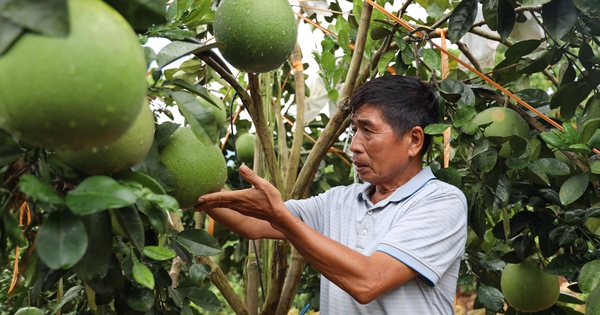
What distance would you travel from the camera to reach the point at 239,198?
1.26m

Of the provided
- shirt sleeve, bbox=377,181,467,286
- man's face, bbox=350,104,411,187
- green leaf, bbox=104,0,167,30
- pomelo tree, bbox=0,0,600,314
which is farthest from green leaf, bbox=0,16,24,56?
man's face, bbox=350,104,411,187

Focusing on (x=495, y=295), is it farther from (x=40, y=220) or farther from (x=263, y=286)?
(x=40, y=220)

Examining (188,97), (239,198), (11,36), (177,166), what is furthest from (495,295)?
(11,36)

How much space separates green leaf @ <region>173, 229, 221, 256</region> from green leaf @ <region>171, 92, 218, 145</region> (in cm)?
30

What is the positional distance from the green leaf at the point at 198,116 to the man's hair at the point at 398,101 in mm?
718

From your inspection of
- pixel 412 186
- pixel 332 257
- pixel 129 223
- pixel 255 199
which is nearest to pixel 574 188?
pixel 412 186

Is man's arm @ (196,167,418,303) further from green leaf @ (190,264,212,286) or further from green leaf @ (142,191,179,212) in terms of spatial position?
green leaf @ (142,191,179,212)

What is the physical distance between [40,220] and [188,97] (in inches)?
9.5

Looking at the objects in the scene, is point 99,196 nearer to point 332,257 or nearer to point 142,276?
point 142,276

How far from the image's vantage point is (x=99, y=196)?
655 mm

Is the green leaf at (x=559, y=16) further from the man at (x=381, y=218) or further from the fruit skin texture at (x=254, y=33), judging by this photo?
the fruit skin texture at (x=254, y=33)

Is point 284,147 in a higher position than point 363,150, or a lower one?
lower

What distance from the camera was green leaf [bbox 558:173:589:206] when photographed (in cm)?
144

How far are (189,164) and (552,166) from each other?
0.87 metres
